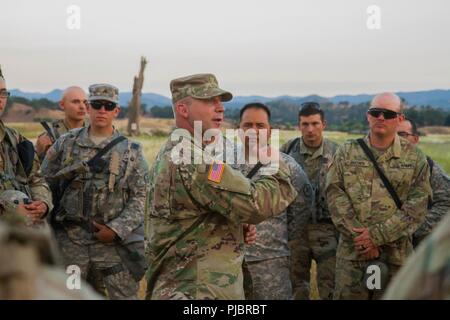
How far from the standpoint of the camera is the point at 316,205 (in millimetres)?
7512

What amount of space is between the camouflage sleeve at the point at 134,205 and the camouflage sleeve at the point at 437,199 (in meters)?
2.56

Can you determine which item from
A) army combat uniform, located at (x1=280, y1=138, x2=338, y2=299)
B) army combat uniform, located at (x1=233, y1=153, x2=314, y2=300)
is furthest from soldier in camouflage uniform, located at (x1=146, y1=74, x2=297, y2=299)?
army combat uniform, located at (x1=280, y1=138, x2=338, y2=299)

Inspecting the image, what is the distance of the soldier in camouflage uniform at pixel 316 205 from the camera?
755cm

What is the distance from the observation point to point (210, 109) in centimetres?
472

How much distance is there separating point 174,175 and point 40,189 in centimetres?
221

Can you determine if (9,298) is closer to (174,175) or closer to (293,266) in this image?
(174,175)

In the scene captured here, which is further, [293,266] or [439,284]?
[293,266]

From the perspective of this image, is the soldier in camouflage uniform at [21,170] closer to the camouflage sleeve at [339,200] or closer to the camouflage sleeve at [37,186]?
the camouflage sleeve at [37,186]

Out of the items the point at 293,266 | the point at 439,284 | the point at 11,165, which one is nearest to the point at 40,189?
the point at 11,165

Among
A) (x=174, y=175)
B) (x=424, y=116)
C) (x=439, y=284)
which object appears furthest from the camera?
(x=424, y=116)

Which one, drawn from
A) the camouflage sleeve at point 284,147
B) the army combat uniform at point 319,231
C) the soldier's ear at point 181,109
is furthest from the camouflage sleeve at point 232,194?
the camouflage sleeve at point 284,147

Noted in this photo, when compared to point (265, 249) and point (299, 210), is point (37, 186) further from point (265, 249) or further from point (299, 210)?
point (299, 210)

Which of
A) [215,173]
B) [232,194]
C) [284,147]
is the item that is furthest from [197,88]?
[284,147]
